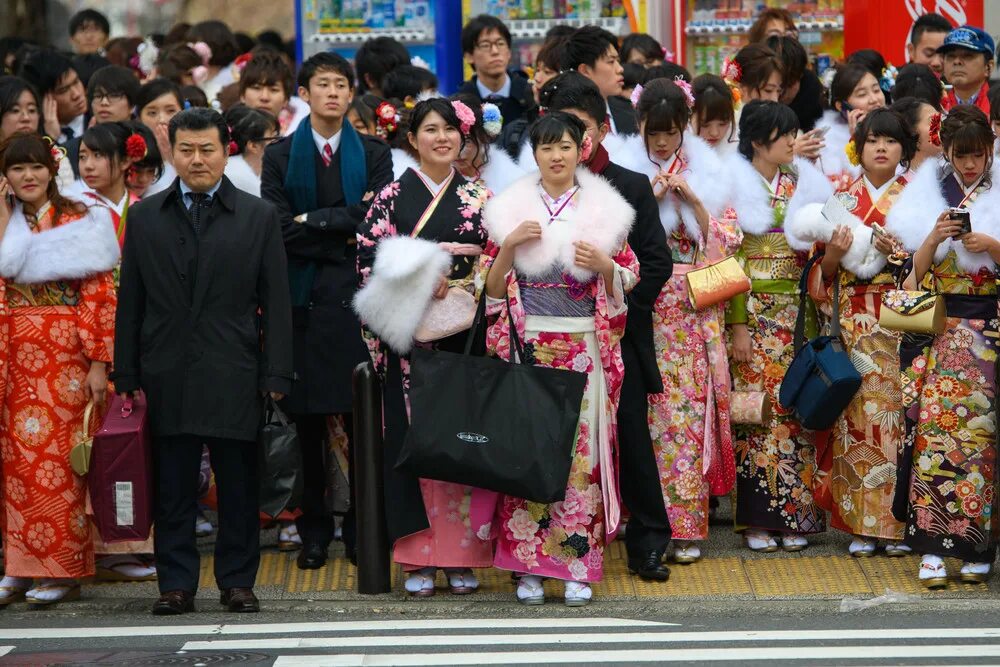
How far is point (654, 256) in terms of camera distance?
6609 mm

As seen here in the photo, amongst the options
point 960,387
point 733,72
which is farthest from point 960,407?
point 733,72

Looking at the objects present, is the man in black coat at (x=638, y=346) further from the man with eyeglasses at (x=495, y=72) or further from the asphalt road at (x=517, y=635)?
the man with eyeglasses at (x=495, y=72)

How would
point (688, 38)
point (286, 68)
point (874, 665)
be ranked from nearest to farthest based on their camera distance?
point (874, 665)
point (286, 68)
point (688, 38)

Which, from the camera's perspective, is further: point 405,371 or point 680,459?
point 680,459

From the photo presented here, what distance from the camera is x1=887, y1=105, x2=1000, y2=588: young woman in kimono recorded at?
6.39 metres

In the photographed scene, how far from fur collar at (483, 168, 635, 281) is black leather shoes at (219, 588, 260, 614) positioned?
5.50 feet

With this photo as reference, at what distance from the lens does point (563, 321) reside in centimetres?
627

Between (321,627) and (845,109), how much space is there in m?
4.41

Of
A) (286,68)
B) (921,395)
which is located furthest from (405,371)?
(286,68)

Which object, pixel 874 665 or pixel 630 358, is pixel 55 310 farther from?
pixel 874 665

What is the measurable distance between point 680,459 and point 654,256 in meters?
0.96

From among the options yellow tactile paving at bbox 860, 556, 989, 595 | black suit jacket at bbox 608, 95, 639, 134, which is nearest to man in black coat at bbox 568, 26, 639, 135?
black suit jacket at bbox 608, 95, 639, 134

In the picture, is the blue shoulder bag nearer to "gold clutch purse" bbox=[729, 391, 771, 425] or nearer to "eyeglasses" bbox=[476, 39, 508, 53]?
"gold clutch purse" bbox=[729, 391, 771, 425]

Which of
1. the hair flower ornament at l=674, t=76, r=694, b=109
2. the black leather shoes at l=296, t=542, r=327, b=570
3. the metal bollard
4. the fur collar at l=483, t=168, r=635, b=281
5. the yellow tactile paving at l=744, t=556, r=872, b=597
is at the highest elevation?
the hair flower ornament at l=674, t=76, r=694, b=109
